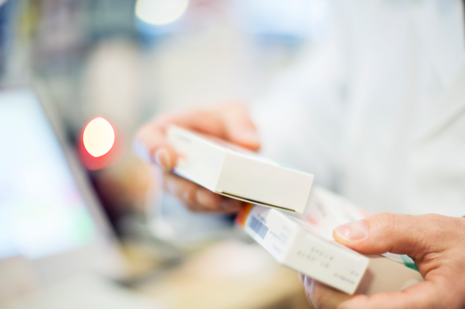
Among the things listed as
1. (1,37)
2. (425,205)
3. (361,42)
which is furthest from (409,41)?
(1,37)

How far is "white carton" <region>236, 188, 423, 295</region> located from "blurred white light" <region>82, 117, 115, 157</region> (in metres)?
0.52

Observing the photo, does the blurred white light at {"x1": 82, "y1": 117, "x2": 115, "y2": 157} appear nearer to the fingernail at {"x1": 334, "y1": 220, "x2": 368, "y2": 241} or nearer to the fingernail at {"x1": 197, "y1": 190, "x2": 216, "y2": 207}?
the fingernail at {"x1": 197, "y1": 190, "x2": 216, "y2": 207}

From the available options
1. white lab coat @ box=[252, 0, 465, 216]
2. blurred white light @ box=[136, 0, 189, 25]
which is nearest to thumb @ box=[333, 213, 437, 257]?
white lab coat @ box=[252, 0, 465, 216]

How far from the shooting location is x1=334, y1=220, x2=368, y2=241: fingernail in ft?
0.64

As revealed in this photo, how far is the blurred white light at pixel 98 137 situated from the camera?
26.0 inches

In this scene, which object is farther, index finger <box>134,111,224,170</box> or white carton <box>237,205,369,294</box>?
index finger <box>134,111,224,170</box>

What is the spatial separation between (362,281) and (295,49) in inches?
39.5

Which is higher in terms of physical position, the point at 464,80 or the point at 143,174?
the point at 464,80

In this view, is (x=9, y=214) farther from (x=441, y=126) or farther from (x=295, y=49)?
(x=295, y=49)

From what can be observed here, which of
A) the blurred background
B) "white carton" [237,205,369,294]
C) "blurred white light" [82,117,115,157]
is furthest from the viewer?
"blurred white light" [82,117,115,157]

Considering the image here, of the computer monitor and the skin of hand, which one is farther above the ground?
the skin of hand

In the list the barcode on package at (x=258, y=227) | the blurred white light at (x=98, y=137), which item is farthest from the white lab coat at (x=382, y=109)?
the blurred white light at (x=98, y=137)

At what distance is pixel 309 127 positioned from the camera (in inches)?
18.7

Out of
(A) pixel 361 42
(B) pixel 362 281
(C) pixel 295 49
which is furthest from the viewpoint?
(C) pixel 295 49
